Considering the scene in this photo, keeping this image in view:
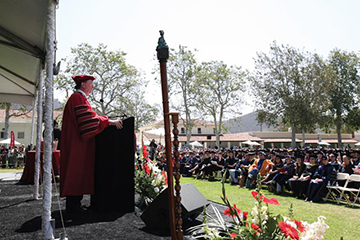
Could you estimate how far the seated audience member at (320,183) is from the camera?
28.6 feet

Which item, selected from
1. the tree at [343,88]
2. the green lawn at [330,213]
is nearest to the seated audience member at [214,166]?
the green lawn at [330,213]

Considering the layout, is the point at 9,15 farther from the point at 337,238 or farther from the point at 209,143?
the point at 209,143

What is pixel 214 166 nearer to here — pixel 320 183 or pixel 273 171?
pixel 273 171

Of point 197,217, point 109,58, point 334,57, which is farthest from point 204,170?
point 334,57

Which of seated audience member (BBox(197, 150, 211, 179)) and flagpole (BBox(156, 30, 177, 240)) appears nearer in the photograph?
flagpole (BBox(156, 30, 177, 240))

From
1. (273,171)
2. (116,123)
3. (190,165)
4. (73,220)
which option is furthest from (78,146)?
(190,165)

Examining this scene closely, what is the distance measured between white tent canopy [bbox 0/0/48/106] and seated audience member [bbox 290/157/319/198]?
8183mm

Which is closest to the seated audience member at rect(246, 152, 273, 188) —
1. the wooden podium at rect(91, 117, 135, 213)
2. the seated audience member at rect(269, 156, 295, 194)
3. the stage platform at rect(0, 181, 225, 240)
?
the seated audience member at rect(269, 156, 295, 194)

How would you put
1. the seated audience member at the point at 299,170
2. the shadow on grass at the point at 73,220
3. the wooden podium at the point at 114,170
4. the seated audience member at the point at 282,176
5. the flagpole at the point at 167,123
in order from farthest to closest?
1. the seated audience member at the point at 282,176
2. the seated audience member at the point at 299,170
3. the wooden podium at the point at 114,170
4. the shadow on grass at the point at 73,220
5. the flagpole at the point at 167,123

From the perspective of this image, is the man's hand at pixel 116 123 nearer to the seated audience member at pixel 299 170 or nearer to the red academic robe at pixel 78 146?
the red academic robe at pixel 78 146

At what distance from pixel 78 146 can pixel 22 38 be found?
2744 mm

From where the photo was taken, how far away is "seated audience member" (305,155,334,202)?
8727 millimetres

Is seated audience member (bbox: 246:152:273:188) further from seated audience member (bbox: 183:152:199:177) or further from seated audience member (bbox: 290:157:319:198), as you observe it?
seated audience member (bbox: 183:152:199:177)

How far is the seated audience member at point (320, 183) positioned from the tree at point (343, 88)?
3630 cm
